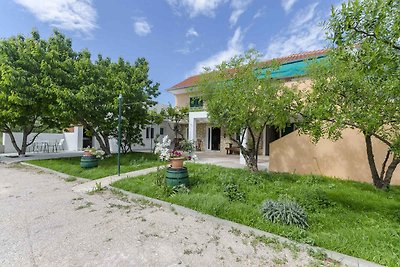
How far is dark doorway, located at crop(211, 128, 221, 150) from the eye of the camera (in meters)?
21.4

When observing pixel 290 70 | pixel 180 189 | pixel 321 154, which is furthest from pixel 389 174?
pixel 290 70

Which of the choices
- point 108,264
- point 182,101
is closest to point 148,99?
point 182,101

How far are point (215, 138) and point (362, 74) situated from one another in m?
17.5

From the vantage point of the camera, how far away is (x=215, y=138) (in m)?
21.6

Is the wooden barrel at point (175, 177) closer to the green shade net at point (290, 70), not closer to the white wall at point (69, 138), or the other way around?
the green shade net at point (290, 70)

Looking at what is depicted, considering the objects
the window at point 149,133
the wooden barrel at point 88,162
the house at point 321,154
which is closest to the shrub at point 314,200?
the house at point 321,154

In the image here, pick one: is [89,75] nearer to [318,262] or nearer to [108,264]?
[108,264]

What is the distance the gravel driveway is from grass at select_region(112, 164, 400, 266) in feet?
1.64

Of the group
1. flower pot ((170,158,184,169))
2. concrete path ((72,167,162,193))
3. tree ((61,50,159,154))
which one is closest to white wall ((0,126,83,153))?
tree ((61,50,159,154))

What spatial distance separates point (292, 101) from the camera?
7184mm

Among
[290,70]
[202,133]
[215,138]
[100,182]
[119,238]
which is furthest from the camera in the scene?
[202,133]

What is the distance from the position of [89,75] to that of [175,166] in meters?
9.40

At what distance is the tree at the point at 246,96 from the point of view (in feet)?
24.2

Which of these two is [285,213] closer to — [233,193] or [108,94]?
[233,193]
